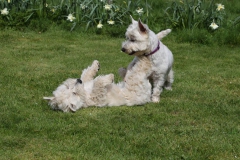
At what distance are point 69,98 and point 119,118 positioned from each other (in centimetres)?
69

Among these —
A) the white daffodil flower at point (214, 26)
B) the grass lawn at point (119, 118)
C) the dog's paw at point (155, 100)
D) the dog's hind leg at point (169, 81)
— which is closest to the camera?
the grass lawn at point (119, 118)

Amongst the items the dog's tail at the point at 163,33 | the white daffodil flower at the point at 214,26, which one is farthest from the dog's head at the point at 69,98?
the white daffodil flower at the point at 214,26

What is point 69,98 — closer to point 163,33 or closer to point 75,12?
point 163,33

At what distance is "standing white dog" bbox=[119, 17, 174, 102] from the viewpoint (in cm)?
618

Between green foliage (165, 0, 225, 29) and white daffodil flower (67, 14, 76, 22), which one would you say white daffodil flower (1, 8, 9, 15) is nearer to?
white daffodil flower (67, 14, 76, 22)

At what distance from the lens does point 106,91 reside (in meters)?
6.03

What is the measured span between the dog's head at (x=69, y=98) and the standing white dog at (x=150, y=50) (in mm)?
813

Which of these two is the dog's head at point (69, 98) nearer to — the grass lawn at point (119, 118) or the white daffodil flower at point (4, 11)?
the grass lawn at point (119, 118)

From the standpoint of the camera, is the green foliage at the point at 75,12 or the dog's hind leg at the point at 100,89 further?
the green foliage at the point at 75,12

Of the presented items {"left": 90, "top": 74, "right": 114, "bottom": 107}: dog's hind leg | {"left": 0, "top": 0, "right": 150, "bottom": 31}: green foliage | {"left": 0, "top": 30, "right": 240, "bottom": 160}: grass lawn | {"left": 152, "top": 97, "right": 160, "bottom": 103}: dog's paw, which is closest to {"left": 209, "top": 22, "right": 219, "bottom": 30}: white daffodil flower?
{"left": 0, "top": 30, "right": 240, "bottom": 160}: grass lawn

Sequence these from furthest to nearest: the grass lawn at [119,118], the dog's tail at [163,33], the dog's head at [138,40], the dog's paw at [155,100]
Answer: the dog's tail at [163,33]
the dog's paw at [155,100]
the dog's head at [138,40]
the grass lawn at [119,118]

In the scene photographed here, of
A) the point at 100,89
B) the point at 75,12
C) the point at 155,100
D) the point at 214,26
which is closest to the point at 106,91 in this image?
the point at 100,89

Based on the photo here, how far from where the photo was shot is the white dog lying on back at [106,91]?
588cm

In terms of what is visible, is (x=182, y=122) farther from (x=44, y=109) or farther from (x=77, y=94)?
(x=44, y=109)
